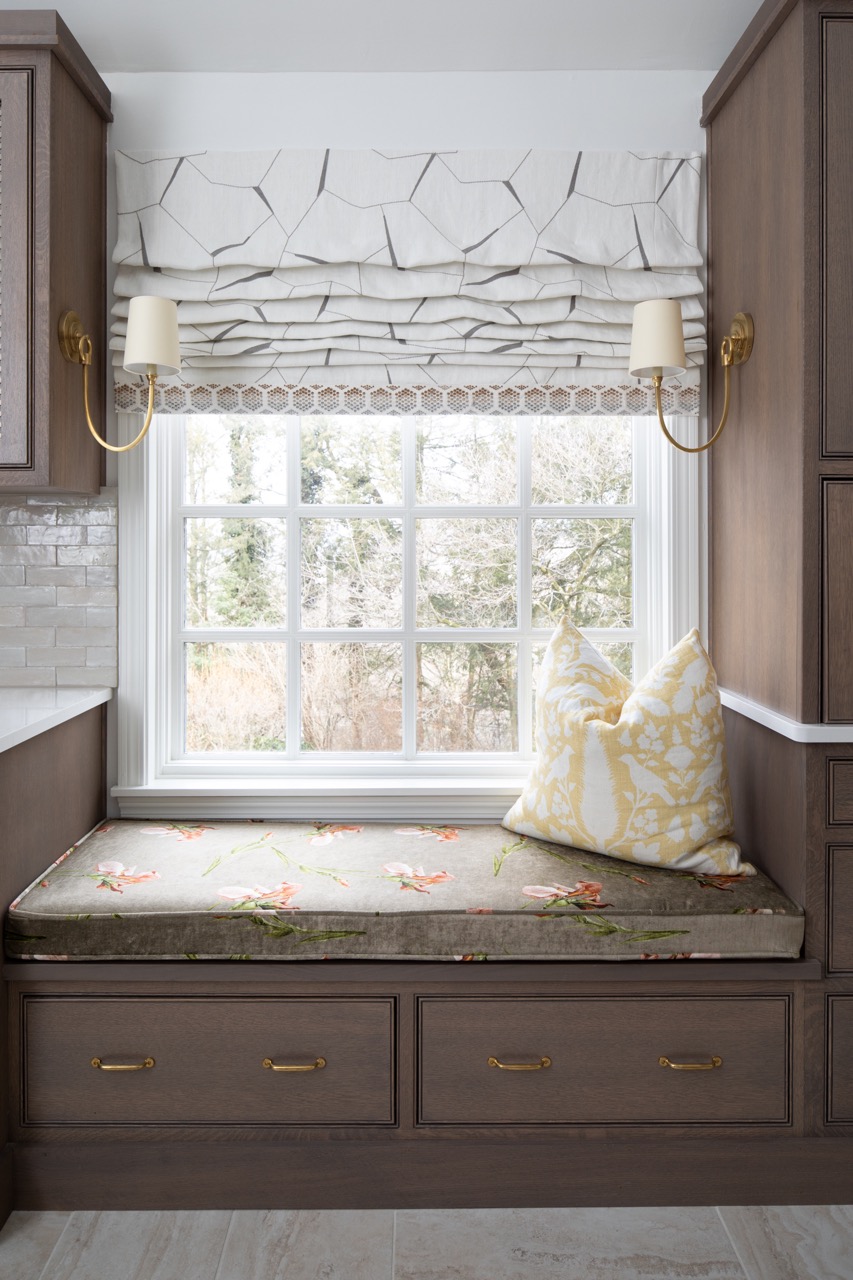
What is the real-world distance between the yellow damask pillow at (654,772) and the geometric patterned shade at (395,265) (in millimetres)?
806

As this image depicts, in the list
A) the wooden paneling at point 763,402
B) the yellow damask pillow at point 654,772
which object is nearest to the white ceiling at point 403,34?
the wooden paneling at point 763,402

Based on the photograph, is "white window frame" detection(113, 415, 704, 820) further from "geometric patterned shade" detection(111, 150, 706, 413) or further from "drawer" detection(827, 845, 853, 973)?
"drawer" detection(827, 845, 853, 973)

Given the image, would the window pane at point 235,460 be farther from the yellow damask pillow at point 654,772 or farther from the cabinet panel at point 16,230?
the yellow damask pillow at point 654,772

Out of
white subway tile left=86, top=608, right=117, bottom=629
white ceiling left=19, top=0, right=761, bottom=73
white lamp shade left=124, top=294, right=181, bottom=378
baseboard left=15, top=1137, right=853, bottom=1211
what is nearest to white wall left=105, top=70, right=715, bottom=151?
white ceiling left=19, top=0, right=761, bottom=73

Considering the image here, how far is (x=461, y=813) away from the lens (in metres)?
2.42

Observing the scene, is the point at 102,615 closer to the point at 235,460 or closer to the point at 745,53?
the point at 235,460

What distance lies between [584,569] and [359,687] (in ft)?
2.24

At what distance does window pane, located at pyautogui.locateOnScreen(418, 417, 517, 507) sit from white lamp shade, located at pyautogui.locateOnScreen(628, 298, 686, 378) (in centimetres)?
46

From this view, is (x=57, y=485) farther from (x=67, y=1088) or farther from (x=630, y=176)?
(x=630, y=176)

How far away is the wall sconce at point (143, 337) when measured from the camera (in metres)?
2.11

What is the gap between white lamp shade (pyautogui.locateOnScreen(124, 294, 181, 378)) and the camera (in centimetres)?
212

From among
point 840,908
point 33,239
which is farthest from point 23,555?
point 840,908

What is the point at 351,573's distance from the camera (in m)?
2.54

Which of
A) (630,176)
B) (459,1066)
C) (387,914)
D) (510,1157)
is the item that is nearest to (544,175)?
(630,176)
